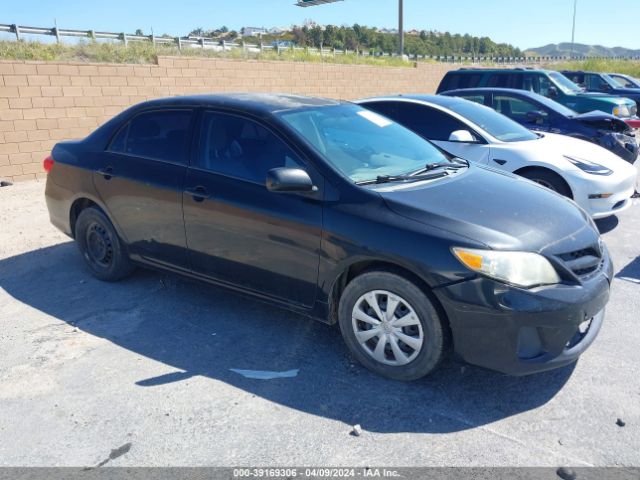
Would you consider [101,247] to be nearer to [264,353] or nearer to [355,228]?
[264,353]

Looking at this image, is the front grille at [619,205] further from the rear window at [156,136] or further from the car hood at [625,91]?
the car hood at [625,91]

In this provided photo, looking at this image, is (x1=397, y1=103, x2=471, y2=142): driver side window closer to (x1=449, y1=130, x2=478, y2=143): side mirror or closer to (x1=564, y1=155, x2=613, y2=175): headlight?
(x1=449, y1=130, x2=478, y2=143): side mirror

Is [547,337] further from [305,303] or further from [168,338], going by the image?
[168,338]

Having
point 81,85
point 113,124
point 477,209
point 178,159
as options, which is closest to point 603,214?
point 477,209

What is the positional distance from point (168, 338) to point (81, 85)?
8203 mm

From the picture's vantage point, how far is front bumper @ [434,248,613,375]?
2.91m

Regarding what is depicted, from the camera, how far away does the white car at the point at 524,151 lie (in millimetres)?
5992

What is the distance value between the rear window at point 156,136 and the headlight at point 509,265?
2.33 meters

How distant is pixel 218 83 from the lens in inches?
560

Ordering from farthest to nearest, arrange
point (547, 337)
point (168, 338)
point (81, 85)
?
1. point (81, 85)
2. point (168, 338)
3. point (547, 337)

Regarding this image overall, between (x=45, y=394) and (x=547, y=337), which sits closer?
(x=547, y=337)

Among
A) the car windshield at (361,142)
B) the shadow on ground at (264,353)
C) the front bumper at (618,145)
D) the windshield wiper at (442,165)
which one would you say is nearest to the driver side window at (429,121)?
the car windshield at (361,142)

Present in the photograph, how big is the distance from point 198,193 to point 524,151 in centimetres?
396

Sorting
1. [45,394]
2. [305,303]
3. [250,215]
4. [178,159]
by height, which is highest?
[178,159]
